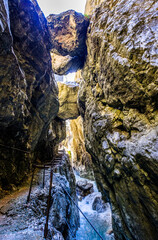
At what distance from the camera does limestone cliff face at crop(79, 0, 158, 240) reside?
12.3 ft

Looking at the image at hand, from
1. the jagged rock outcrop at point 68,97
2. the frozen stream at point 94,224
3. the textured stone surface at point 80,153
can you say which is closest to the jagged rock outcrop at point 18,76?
the jagged rock outcrop at point 68,97

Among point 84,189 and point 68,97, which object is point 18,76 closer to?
point 68,97

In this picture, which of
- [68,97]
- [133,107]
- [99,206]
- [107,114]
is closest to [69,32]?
[68,97]

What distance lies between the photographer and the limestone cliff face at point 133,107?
3.74 meters

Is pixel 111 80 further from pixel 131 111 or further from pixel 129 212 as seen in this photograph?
pixel 129 212

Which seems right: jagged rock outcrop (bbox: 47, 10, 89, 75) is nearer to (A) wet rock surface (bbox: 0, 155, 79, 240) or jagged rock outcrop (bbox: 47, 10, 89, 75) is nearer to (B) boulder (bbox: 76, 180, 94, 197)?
(A) wet rock surface (bbox: 0, 155, 79, 240)

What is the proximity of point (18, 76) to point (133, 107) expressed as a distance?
5.21 metres

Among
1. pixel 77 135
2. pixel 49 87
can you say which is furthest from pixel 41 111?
pixel 77 135

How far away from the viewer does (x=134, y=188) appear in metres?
4.57

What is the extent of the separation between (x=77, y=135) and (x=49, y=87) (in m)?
20.9

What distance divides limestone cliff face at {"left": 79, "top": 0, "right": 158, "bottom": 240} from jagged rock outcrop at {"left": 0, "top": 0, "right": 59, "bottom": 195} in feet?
12.2

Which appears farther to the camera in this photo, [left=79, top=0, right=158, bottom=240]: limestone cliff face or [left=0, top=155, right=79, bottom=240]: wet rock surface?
[left=79, top=0, right=158, bottom=240]: limestone cliff face

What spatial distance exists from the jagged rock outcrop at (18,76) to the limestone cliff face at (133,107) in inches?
147

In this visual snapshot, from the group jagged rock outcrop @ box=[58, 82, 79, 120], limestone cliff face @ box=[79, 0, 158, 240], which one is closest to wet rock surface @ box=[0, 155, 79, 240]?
limestone cliff face @ box=[79, 0, 158, 240]
